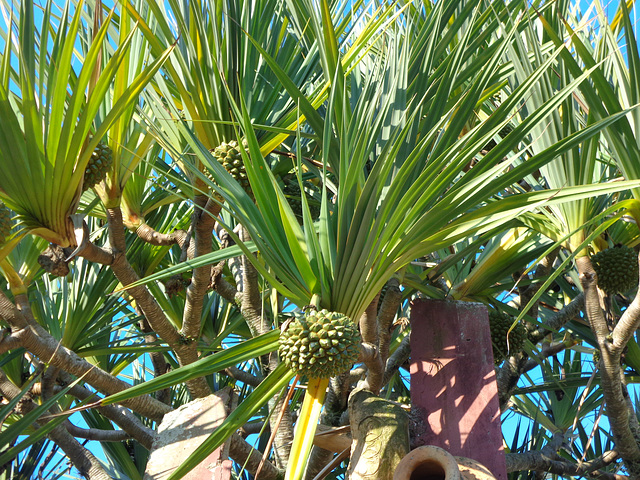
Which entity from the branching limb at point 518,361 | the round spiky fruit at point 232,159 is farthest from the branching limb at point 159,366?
the branching limb at point 518,361

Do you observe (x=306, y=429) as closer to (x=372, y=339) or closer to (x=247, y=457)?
(x=372, y=339)

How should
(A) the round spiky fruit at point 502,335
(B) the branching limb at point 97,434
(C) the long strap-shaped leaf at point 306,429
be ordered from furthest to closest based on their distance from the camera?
(B) the branching limb at point 97,434, (A) the round spiky fruit at point 502,335, (C) the long strap-shaped leaf at point 306,429

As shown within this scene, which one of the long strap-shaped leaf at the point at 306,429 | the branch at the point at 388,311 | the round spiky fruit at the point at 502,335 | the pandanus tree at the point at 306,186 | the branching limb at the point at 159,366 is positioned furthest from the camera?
the branching limb at the point at 159,366

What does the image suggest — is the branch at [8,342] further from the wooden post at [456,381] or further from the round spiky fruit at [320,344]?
the wooden post at [456,381]

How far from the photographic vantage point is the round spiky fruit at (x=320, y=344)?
3.62ft

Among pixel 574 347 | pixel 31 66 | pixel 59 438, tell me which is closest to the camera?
pixel 31 66

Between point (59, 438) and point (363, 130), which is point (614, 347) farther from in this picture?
point (59, 438)

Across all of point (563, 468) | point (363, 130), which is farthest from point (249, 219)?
point (563, 468)

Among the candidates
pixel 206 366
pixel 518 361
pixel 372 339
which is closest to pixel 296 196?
pixel 372 339

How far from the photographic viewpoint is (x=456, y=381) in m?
1.57

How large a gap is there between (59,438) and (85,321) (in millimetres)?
387

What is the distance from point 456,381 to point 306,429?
0.58 m

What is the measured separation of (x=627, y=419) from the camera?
1789 millimetres

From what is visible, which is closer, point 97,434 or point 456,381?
point 456,381
